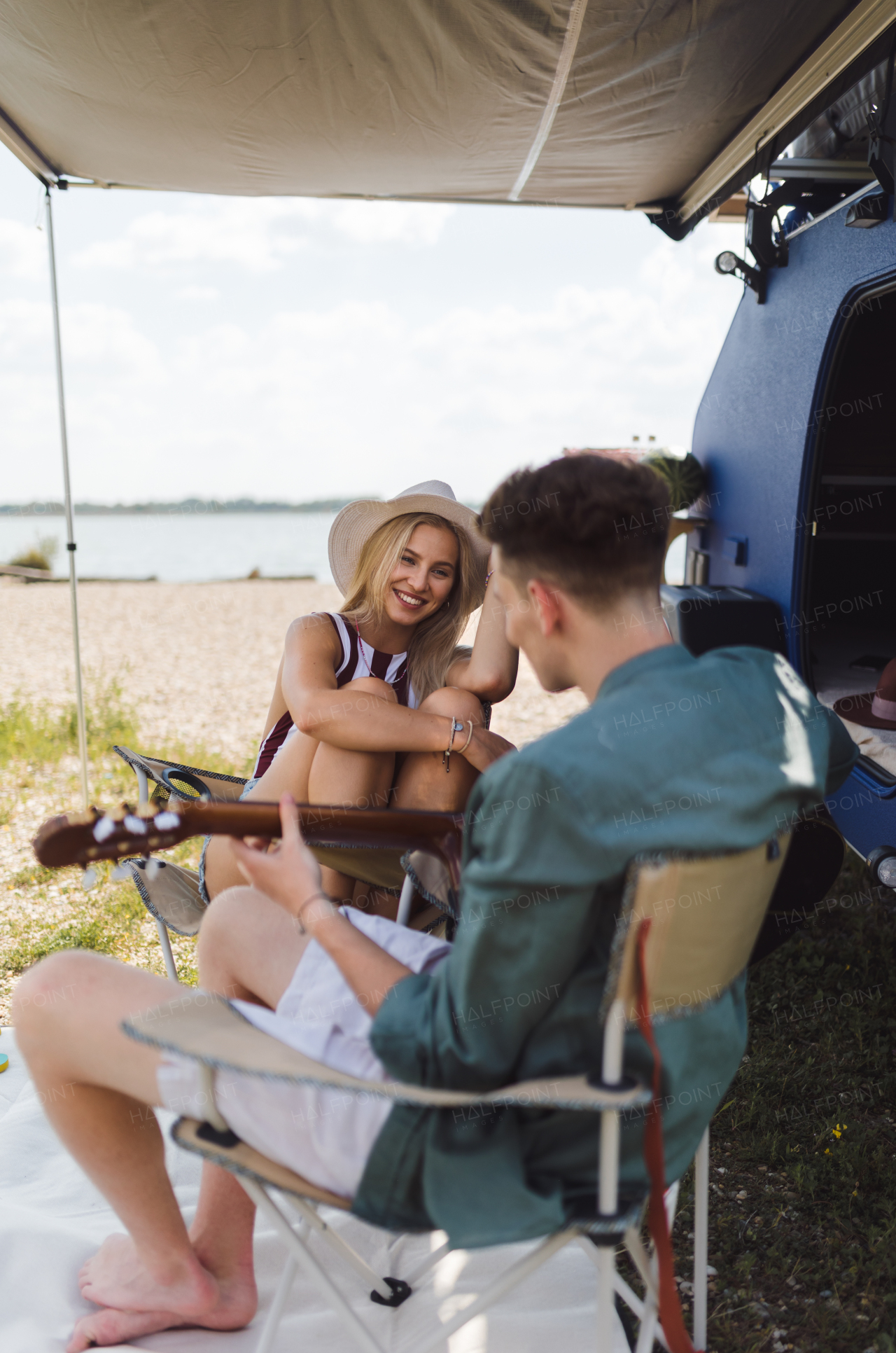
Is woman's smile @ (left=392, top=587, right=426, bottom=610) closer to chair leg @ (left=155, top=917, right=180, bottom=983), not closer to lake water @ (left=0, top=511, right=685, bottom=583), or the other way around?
chair leg @ (left=155, top=917, right=180, bottom=983)

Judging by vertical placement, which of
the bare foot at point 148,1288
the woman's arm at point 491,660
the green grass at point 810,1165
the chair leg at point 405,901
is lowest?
the green grass at point 810,1165

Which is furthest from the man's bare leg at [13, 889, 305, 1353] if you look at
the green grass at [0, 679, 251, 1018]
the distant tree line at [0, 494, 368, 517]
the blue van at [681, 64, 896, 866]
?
the distant tree line at [0, 494, 368, 517]

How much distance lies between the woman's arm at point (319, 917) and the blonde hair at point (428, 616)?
1.27 metres

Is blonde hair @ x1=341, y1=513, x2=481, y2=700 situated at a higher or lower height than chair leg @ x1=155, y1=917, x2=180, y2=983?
higher

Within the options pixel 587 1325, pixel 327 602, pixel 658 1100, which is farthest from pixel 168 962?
pixel 327 602

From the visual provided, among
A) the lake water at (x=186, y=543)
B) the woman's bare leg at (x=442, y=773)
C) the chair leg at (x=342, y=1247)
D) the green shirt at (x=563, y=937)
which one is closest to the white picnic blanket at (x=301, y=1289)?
the chair leg at (x=342, y=1247)

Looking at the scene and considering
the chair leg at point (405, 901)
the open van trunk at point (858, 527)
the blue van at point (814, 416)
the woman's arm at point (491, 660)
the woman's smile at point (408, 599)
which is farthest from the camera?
the open van trunk at point (858, 527)

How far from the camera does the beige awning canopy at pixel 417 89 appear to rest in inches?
93.7

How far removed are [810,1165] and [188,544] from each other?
136 ft

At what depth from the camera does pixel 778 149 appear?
9.99 feet

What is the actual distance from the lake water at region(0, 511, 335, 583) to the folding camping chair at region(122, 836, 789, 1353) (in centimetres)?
1568

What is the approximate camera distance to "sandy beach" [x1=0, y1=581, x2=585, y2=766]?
7074 mm

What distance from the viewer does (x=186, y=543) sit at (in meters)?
41.6

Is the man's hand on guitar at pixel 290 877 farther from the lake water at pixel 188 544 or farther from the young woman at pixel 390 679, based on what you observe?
the lake water at pixel 188 544
